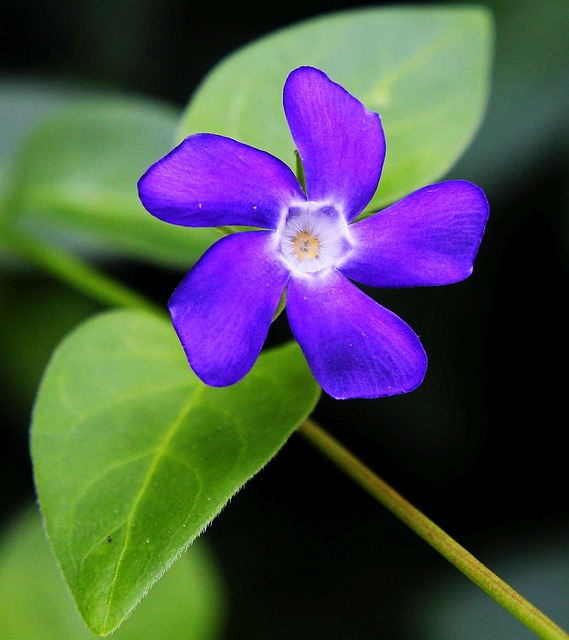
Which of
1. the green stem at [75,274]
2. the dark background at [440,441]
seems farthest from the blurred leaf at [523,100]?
the green stem at [75,274]

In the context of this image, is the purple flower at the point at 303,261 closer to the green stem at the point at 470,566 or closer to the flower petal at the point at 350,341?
the flower petal at the point at 350,341

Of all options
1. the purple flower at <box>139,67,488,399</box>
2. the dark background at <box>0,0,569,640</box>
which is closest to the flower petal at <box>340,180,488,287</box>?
the purple flower at <box>139,67,488,399</box>

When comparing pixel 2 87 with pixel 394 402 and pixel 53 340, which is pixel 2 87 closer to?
pixel 53 340

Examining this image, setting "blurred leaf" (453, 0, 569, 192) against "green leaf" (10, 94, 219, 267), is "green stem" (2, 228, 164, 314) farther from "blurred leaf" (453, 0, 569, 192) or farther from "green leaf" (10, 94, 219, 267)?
"blurred leaf" (453, 0, 569, 192)

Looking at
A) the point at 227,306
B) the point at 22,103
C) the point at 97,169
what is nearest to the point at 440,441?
the point at 97,169

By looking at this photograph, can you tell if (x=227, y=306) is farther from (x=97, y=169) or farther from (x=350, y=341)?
(x=97, y=169)

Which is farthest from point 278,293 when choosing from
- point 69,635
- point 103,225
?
point 69,635
